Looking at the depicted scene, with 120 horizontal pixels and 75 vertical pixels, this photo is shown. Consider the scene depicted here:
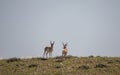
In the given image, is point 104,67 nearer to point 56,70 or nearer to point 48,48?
point 56,70

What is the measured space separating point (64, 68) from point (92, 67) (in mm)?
2635

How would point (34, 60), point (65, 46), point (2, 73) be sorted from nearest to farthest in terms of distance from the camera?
point (2, 73)
point (34, 60)
point (65, 46)

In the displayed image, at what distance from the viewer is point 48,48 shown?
1313 inches

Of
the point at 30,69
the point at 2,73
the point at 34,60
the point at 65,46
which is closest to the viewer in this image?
the point at 2,73

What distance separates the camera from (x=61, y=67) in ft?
82.3

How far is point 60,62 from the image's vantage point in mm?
27328

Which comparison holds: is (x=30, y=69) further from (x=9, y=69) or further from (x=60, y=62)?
(x=60, y=62)

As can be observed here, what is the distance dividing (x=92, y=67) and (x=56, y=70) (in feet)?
11.5

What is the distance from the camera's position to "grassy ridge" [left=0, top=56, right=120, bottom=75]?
76.3ft

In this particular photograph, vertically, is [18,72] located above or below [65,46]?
below

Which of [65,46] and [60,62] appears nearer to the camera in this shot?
[60,62]

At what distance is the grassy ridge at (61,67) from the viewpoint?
23.2 metres

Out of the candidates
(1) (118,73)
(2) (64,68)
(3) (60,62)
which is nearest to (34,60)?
(3) (60,62)

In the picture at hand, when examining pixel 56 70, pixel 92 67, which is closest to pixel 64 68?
pixel 56 70
